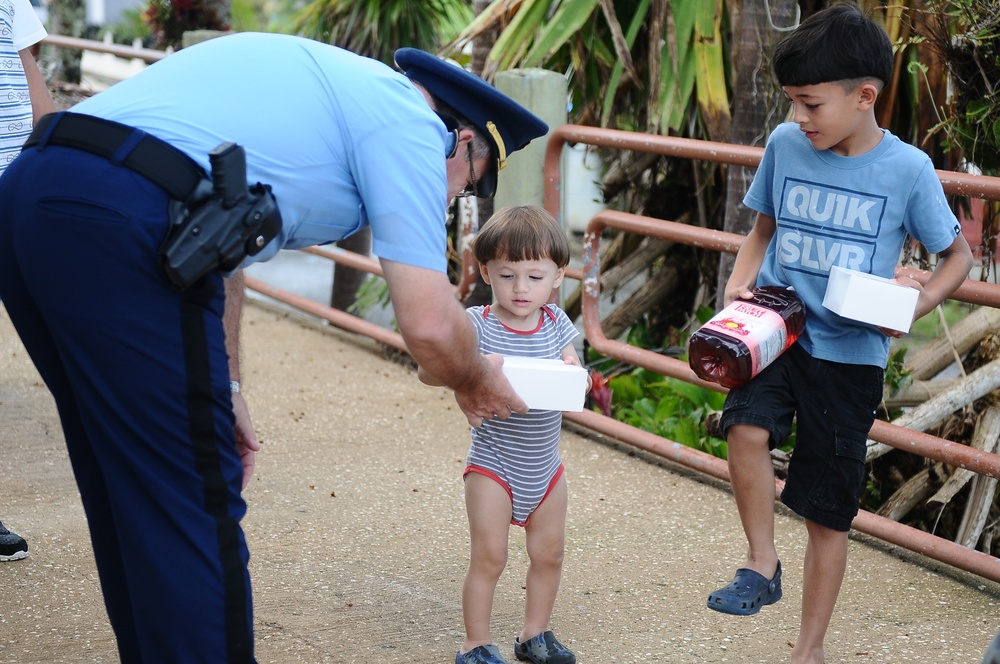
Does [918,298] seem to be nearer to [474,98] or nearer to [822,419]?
[822,419]

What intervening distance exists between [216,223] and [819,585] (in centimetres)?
177

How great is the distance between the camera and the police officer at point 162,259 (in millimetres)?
1943

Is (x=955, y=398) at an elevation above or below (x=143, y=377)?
below

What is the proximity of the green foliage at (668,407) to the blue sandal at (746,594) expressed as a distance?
1734 mm

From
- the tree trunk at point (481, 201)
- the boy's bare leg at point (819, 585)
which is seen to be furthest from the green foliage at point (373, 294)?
the boy's bare leg at point (819, 585)

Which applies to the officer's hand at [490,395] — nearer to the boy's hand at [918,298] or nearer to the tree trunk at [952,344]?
the boy's hand at [918,298]

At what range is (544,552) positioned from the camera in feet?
9.54

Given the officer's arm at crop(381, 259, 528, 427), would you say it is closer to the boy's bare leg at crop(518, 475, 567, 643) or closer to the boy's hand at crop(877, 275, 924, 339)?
the boy's bare leg at crop(518, 475, 567, 643)

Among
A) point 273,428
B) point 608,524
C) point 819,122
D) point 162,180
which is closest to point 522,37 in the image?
point 273,428

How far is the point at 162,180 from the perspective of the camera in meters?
1.95

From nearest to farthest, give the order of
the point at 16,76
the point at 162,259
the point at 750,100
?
the point at 162,259 → the point at 16,76 → the point at 750,100

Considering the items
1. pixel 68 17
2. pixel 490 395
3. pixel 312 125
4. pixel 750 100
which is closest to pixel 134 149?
pixel 312 125

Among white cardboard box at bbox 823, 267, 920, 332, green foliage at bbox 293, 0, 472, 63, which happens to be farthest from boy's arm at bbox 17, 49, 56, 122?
green foliage at bbox 293, 0, 472, 63

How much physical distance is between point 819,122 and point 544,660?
4.91ft
